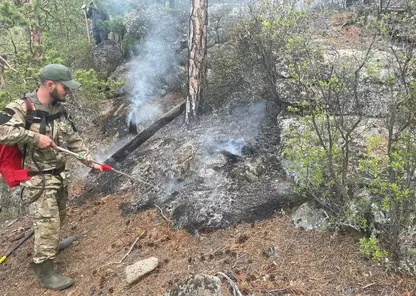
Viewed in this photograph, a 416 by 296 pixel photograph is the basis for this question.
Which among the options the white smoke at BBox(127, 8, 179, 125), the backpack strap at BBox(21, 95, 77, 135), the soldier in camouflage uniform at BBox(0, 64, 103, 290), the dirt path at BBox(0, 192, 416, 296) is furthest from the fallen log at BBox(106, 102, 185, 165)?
the backpack strap at BBox(21, 95, 77, 135)

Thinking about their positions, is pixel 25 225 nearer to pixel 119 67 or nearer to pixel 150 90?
pixel 150 90

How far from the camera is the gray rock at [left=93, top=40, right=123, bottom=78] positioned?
40.3 ft

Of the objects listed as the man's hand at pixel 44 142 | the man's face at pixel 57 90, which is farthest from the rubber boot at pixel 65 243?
the man's face at pixel 57 90

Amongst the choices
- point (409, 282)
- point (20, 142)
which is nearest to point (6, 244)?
point (20, 142)

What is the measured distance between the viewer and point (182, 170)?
5.95 m

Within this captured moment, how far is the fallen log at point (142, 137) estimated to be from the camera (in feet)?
24.8

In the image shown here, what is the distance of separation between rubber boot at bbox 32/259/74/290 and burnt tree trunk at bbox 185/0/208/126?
4.19 meters

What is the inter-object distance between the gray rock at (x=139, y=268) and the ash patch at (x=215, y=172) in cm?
74

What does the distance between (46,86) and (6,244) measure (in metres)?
3.12

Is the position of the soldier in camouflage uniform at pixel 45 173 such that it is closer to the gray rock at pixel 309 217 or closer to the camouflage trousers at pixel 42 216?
the camouflage trousers at pixel 42 216

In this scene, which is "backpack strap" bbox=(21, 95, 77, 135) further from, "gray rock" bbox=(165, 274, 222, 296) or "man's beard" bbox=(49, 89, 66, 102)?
"gray rock" bbox=(165, 274, 222, 296)

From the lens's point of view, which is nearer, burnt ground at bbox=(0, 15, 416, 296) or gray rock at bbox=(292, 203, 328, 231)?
burnt ground at bbox=(0, 15, 416, 296)

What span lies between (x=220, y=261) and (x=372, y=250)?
5.15 ft

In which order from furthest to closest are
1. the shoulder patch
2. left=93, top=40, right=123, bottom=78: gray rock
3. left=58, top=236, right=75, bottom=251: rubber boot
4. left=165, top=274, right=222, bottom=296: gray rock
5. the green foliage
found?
left=93, top=40, right=123, bottom=78: gray rock < left=58, top=236, right=75, bottom=251: rubber boot < the shoulder patch < left=165, top=274, right=222, bottom=296: gray rock < the green foliage
